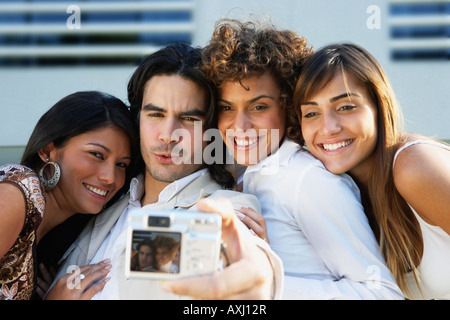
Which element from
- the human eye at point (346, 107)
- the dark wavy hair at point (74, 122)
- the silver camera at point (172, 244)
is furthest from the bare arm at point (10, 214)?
the human eye at point (346, 107)

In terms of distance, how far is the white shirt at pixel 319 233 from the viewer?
6.92ft

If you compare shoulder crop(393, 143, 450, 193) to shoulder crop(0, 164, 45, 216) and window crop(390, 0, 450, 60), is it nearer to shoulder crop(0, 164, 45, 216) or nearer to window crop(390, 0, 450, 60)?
shoulder crop(0, 164, 45, 216)

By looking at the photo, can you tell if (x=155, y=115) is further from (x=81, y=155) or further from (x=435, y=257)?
(x=435, y=257)

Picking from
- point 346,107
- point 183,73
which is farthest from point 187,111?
point 346,107

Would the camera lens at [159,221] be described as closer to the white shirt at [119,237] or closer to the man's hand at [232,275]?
the man's hand at [232,275]

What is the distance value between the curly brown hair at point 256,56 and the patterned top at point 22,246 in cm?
103

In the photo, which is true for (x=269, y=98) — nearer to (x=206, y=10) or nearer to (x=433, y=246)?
(x=433, y=246)

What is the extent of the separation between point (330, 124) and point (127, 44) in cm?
264

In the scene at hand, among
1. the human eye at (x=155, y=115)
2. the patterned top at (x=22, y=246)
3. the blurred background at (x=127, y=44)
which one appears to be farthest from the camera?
the blurred background at (x=127, y=44)

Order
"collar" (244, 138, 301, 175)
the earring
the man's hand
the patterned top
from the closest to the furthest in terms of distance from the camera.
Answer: the man's hand
the patterned top
"collar" (244, 138, 301, 175)
the earring

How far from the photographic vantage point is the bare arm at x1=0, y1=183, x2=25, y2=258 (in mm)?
2082

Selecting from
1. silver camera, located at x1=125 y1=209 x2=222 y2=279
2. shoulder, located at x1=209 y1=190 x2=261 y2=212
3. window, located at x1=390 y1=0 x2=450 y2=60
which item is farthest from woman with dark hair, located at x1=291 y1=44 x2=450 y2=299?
window, located at x1=390 y1=0 x2=450 y2=60

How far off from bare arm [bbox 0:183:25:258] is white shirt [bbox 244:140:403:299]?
3.57ft

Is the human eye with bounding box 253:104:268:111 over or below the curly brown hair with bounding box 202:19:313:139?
below
